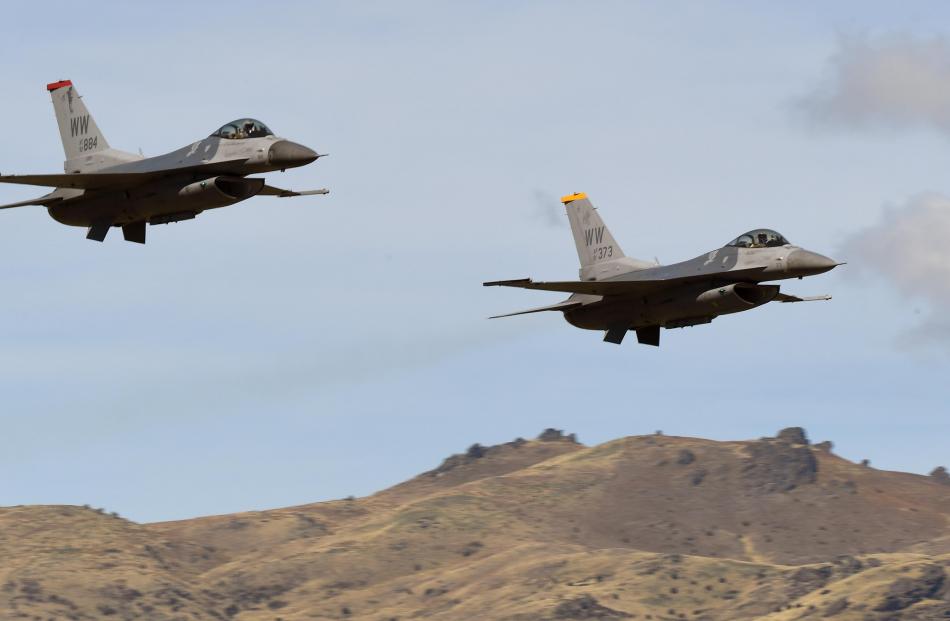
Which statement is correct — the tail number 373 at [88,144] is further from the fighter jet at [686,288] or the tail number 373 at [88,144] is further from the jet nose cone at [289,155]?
the fighter jet at [686,288]

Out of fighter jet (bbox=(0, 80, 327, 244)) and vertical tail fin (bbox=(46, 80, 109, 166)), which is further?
vertical tail fin (bbox=(46, 80, 109, 166))

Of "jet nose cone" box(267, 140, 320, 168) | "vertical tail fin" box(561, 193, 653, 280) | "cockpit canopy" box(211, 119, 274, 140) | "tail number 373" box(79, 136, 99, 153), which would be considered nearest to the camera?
"jet nose cone" box(267, 140, 320, 168)

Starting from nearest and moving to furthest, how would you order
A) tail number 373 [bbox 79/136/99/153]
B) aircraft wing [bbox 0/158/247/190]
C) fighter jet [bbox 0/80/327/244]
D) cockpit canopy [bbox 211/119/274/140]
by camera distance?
fighter jet [bbox 0/80/327/244], aircraft wing [bbox 0/158/247/190], cockpit canopy [bbox 211/119/274/140], tail number 373 [bbox 79/136/99/153]

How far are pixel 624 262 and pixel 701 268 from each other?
7.88 meters

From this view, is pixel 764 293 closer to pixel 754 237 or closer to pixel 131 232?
pixel 754 237

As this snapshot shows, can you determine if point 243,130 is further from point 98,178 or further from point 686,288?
point 686,288

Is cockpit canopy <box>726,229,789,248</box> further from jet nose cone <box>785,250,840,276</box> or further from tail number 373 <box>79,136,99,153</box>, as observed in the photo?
tail number 373 <box>79,136,99,153</box>

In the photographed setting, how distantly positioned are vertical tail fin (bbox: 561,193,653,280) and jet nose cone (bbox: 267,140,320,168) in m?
17.4

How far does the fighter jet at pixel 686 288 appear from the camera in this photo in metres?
70.3

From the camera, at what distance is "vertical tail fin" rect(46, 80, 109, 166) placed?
255 feet

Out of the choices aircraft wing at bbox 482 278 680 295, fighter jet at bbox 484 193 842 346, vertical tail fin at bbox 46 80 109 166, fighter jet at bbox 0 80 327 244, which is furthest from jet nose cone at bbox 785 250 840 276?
vertical tail fin at bbox 46 80 109 166

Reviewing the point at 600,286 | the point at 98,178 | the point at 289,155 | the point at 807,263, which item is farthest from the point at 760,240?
the point at 98,178

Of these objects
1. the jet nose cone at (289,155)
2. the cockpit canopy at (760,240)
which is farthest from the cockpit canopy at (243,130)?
the cockpit canopy at (760,240)

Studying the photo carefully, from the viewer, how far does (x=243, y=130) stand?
71.5 m
